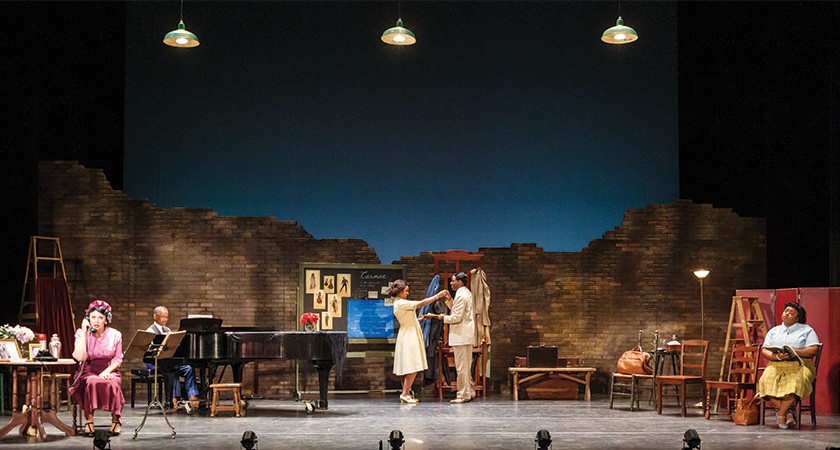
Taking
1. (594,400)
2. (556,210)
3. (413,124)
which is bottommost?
(594,400)

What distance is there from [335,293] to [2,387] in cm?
425

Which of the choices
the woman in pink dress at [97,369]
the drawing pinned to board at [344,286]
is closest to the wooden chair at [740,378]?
the drawing pinned to board at [344,286]

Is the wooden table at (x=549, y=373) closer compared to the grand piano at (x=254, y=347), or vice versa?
the grand piano at (x=254, y=347)

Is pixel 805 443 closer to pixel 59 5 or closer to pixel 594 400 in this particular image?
pixel 594 400

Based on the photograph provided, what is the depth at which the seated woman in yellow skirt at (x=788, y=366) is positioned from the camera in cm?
874

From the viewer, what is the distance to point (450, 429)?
27.3 ft

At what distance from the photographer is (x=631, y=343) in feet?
41.2

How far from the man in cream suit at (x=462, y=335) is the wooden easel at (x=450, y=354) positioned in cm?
58

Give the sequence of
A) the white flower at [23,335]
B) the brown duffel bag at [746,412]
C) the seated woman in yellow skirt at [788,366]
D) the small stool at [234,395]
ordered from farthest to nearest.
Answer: the small stool at [234,395]
the brown duffel bag at [746,412]
the seated woman in yellow skirt at [788,366]
the white flower at [23,335]

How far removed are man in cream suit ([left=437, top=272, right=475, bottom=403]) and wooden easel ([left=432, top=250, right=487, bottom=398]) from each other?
1.90 ft

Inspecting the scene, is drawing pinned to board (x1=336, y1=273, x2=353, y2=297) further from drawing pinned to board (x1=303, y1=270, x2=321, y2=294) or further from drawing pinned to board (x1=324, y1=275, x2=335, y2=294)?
drawing pinned to board (x1=303, y1=270, x2=321, y2=294)

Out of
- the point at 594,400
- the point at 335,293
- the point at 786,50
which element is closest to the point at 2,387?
the point at 335,293

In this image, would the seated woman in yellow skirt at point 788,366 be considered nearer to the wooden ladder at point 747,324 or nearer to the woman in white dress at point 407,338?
the wooden ladder at point 747,324

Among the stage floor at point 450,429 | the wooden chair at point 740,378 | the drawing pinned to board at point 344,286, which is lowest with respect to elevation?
the stage floor at point 450,429
